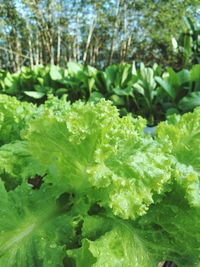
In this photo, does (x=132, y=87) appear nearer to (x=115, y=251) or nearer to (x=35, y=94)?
(x=35, y=94)

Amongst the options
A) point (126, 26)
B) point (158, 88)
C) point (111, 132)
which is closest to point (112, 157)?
point (111, 132)

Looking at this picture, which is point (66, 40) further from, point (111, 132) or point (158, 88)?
point (111, 132)

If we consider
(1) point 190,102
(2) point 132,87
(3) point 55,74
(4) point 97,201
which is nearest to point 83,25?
(3) point 55,74

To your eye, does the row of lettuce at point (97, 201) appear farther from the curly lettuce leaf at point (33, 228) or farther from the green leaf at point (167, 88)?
the green leaf at point (167, 88)

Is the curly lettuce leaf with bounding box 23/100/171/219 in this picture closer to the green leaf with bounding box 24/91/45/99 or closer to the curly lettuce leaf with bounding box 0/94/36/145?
the curly lettuce leaf with bounding box 0/94/36/145

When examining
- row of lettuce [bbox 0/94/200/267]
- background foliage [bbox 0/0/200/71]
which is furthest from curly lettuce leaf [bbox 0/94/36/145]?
background foliage [bbox 0/0/200/71]
